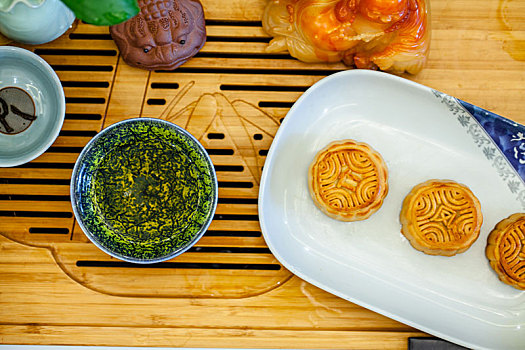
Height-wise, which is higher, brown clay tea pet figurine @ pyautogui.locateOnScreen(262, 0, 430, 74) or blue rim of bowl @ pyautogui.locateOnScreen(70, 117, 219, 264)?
brown clay tea pet figurine @ pyautogui.locateOnScreen(262, 0, 430, 74)

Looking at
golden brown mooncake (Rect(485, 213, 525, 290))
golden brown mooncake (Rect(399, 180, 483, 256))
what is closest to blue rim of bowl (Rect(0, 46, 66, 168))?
golden brown mooncake (Rect(399, 180, 483, 256))

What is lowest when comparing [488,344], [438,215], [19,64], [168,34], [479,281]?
[488,344]

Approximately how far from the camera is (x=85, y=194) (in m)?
1.18

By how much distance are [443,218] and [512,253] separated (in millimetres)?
207

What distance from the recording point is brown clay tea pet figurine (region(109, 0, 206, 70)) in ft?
4.08

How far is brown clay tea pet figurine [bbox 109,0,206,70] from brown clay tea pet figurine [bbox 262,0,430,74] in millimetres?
228

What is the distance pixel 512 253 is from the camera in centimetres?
121

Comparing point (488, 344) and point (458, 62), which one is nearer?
point (488, 344)

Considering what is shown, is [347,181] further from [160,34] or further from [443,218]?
[160,34]

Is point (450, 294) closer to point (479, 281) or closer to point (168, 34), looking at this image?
point (479, 281)

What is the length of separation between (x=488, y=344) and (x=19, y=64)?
5.11 ft

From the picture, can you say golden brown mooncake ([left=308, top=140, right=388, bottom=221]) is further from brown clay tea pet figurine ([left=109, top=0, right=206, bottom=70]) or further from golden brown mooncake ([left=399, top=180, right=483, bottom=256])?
brown clay tea pet figurine ([left=109, top=0, right=206, bottom=70])

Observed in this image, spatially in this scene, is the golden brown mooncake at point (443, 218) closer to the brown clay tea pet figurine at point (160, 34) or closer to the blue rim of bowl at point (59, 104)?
the brown clay tea pet figurine at point (160, 34)

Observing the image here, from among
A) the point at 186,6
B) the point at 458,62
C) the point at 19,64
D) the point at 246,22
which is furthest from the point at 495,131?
the point at 19,64
